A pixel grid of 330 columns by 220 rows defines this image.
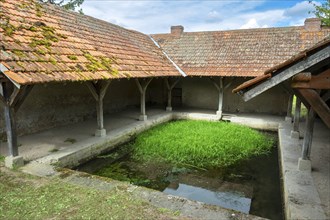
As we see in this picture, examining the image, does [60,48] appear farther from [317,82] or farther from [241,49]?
[241,49]

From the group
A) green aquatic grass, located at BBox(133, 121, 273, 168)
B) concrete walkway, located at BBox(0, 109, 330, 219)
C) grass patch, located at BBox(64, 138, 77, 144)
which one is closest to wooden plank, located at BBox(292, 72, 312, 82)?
concrete walkway, located at BBox(0, 109, 330, 219)

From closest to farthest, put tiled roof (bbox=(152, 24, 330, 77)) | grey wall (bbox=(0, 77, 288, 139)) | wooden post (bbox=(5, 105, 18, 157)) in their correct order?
wooden post (bbox=(5, 105, 18, 157)) → grey wall (bbox=(0, 77, 288, 139)) → tiled roof (bbox=(152, 24, 330, 77))

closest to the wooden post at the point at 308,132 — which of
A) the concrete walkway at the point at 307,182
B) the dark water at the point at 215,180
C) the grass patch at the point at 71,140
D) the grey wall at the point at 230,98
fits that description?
the concrete walkway at the point at 307,182

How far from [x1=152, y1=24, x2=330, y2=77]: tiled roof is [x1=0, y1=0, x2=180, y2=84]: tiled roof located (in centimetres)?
252

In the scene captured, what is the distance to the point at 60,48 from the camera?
22.6 feet

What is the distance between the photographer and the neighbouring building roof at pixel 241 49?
1188cm

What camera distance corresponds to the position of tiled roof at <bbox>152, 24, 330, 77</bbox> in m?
11.9

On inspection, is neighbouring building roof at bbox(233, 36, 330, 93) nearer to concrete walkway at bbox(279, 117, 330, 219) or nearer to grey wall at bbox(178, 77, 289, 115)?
concrete walkway at bbox(279, 117, 330, 219)

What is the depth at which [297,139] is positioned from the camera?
27.4 ft

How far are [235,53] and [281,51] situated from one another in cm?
216

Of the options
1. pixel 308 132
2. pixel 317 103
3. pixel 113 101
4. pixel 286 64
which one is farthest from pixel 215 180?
pixel 113 101

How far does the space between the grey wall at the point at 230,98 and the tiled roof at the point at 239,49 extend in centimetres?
106

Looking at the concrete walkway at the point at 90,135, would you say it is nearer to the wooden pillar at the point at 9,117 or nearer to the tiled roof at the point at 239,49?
the wooden pillar at the point at 9,117

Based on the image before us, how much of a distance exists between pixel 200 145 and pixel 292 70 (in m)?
5.34
